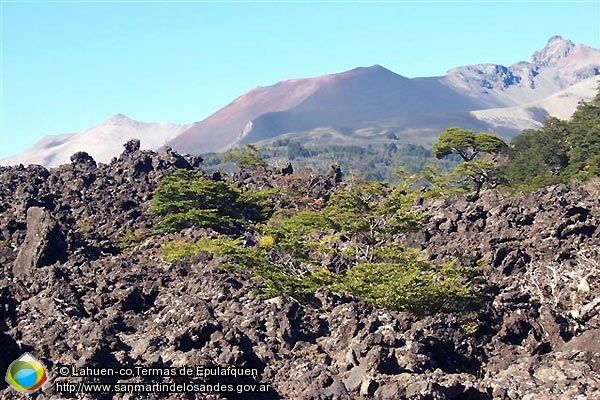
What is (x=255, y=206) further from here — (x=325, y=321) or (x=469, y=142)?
(x=325, y=321)

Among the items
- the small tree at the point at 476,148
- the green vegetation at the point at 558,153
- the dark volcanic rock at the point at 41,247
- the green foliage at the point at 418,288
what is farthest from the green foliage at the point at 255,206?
the green foliage at the point at 418,288

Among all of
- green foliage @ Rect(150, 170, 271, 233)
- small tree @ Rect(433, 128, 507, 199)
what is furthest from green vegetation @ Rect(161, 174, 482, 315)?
small tree @ Rect(433, 128, 507, 199)

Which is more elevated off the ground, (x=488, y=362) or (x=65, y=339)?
(x=65, y=339)

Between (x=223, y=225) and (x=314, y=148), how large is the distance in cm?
15587

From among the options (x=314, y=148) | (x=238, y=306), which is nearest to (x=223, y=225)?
(x=238, y=306)

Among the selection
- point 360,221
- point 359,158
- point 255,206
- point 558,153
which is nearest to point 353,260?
point 360,221

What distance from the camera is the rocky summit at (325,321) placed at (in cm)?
1848

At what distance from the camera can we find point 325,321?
24.6 m

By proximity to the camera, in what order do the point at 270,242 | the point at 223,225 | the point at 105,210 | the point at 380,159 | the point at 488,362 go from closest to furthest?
the point at 488,362
the point at 270,242
the point at 223,225
the point at 105,210
the point at 380,159

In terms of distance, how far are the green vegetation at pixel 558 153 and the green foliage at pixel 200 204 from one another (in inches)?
625

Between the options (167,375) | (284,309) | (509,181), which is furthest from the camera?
(509,181)

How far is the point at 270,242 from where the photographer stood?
32.8 meters

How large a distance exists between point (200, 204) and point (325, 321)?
863 inches

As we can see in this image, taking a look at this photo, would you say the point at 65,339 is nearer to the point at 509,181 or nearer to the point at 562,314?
the point at 562,314
